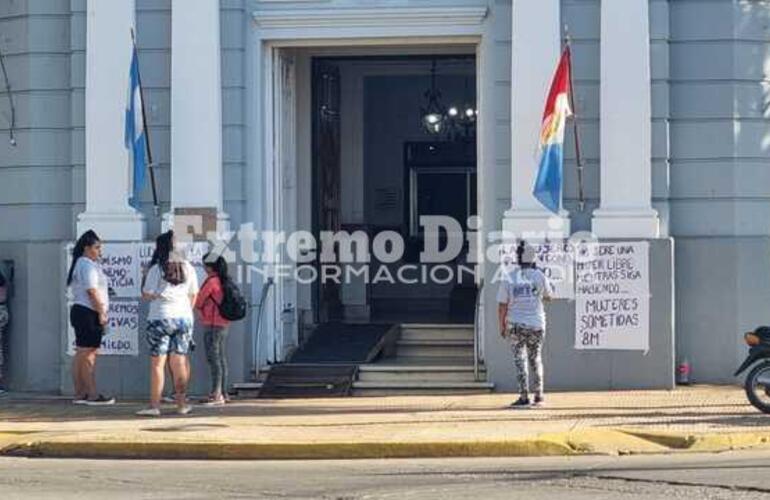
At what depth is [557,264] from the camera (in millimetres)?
15672

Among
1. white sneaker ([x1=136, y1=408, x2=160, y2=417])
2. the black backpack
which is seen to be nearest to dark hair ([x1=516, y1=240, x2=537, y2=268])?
the black backpack

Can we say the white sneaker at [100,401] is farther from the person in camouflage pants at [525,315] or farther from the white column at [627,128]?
the white column at [627,128]

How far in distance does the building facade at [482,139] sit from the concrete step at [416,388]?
0.78ft

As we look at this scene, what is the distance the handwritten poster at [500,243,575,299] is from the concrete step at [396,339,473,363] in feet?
6.87

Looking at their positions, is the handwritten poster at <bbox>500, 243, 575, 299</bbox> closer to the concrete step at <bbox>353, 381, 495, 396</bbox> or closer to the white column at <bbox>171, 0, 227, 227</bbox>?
the concrete step at <bbox>353, 381, 495, 396</bbox>

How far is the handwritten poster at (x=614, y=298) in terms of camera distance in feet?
51.2

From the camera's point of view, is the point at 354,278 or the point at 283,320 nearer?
the point at 283,320

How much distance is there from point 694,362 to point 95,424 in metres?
6.80

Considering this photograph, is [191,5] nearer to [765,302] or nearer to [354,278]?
[354,278]

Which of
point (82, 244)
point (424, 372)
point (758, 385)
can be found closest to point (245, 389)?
point (424, 372)

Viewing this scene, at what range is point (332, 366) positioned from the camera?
16547 mm

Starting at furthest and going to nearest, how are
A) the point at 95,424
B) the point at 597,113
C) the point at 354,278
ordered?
1. the point at 354,278
2. the point at 597,113
3. the point at 95,424

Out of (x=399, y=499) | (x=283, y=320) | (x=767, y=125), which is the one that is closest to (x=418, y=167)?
(x=283, y=320)

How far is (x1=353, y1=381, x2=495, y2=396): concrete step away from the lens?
15922 millimetres
